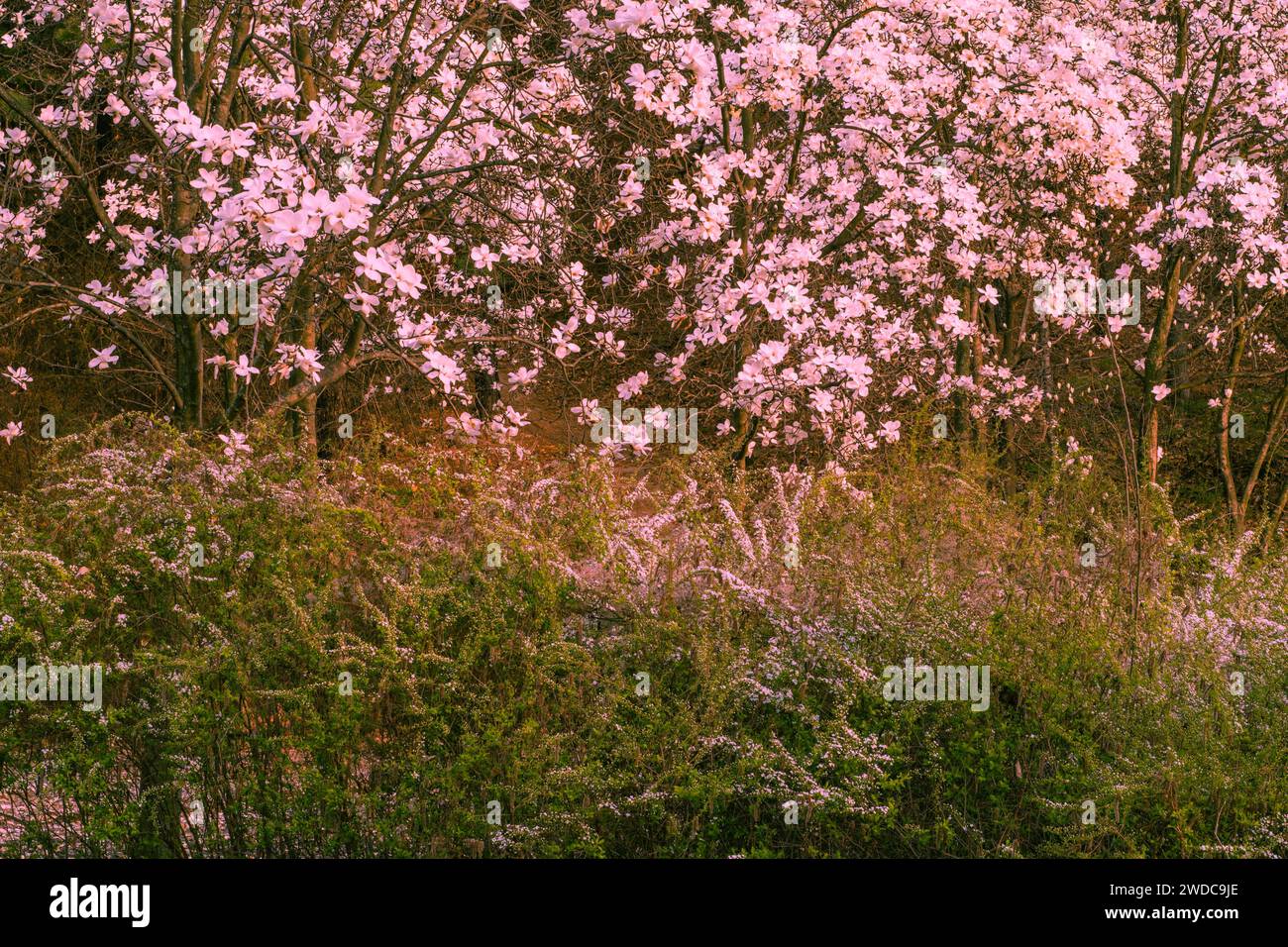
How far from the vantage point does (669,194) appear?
702 centimetres

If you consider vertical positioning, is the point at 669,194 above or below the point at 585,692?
above

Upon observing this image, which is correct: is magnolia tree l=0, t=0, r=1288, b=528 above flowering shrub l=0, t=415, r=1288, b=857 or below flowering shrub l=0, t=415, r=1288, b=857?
above

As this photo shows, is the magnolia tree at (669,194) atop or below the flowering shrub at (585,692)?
atop

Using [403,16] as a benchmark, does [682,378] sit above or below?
below

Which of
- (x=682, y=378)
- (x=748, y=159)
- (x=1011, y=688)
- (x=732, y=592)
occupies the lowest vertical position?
(x=1011, y=688)

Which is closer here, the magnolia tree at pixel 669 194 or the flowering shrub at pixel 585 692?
the flowering shrub at pixel 585 692

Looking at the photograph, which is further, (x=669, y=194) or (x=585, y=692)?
(x=669, y=194)

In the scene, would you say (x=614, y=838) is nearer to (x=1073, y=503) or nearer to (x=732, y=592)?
(x=732, y=592)

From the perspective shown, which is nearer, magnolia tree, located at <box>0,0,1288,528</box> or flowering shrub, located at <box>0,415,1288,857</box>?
flowering shrub, located at <box>0,415,1288,857</box>

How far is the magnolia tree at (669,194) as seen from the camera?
5.96m

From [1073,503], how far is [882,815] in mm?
2691

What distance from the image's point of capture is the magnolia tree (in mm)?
5957

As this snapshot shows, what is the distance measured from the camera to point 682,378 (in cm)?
715

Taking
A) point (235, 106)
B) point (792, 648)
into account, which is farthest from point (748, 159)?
point (792, 648)
